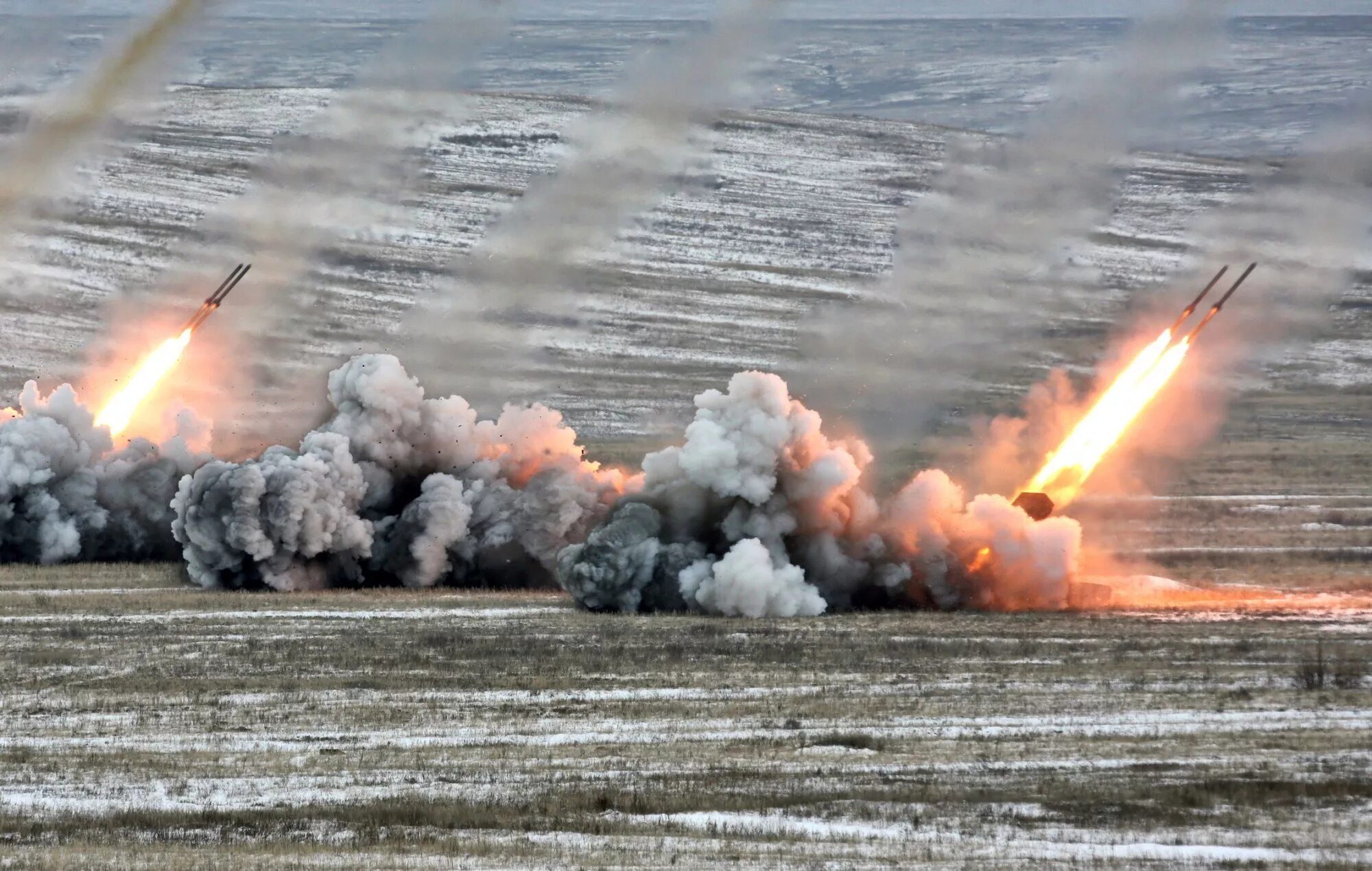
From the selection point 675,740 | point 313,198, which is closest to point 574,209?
point 313,198

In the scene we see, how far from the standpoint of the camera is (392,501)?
4988 cm

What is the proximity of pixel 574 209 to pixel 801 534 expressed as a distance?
65314 millimetres

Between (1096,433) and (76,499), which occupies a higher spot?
(1096,433)

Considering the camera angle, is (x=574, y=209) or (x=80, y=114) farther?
(x=574, y=209)

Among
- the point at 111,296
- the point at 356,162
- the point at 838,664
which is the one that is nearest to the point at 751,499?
the point at 838,664

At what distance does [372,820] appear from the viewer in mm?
26578

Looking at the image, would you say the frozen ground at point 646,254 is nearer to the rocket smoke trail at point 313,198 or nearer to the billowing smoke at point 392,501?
Result: the rocket smoke trail at point 313,198

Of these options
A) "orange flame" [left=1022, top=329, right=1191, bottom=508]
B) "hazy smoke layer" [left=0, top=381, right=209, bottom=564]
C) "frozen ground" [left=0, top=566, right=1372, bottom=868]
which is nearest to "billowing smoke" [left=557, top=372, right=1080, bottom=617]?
"frozen ground" [left=0, top=566, right=1372, bottom=868]

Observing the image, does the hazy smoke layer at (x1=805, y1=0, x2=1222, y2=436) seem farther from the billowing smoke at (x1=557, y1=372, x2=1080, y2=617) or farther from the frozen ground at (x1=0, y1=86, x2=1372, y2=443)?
the billowing smoke at (x1=557, y1=372, x2=1080, y2=617)

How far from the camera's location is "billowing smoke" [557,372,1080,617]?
43719mm

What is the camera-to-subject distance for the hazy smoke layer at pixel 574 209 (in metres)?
76.5

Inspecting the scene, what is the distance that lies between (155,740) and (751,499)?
15.5 meters

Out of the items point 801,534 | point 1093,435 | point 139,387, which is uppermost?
point 1093,435

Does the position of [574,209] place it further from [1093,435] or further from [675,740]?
[675,740]
